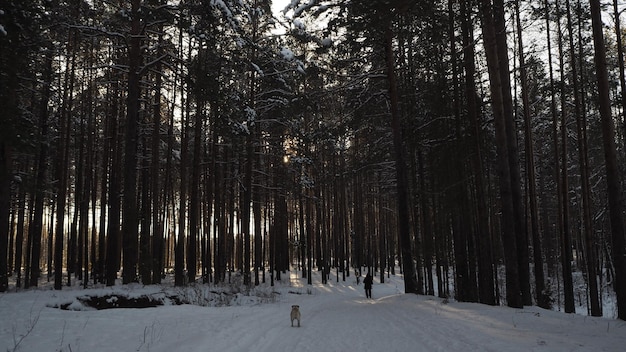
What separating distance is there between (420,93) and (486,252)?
7229 millimetres

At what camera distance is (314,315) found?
12758 millimetres

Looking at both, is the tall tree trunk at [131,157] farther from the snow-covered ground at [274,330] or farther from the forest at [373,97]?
the snow-covered ground at [274,330]

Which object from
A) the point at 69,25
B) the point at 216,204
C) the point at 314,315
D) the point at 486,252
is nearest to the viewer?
the point at 69,25

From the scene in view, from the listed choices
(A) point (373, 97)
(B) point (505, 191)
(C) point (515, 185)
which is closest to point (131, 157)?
(A) point (373, 97)

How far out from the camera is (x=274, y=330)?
9.26m

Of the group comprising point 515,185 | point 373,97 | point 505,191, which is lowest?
point 505,191

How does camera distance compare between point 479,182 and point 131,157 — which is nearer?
point 479,182

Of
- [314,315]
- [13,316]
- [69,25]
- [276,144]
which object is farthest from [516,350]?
[276,144]

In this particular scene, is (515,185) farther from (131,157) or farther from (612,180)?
(131,157)

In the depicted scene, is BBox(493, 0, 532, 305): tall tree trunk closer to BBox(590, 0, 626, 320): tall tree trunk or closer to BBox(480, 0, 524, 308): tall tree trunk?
BBox(480, 0, 524, 308): tall tree trunk

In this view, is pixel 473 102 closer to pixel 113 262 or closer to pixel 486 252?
pixel 486 252

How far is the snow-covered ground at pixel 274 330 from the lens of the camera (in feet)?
22.3

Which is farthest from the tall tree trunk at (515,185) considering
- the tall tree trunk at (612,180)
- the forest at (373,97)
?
the tall tree trunk at (612,180)

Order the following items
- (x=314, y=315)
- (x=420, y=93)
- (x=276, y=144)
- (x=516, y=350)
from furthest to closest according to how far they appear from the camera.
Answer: (x=276, y=144) → (x=420, y=93) → (x=314, y=315) → (x=516, y=350)
